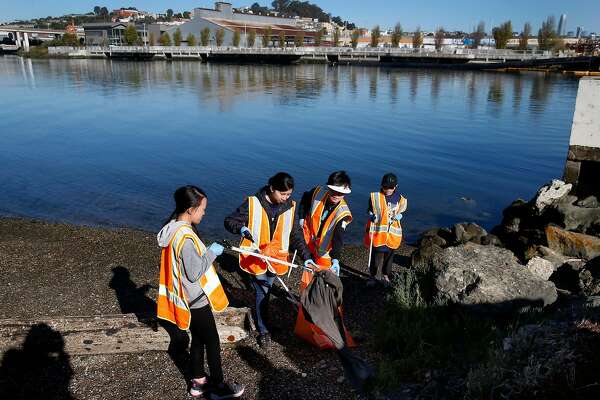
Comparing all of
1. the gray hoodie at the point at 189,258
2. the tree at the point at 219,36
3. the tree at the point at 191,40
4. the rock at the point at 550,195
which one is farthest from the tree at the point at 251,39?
the gray hoodie at the point at 189,258

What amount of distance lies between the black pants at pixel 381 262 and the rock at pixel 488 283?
4.36 ft

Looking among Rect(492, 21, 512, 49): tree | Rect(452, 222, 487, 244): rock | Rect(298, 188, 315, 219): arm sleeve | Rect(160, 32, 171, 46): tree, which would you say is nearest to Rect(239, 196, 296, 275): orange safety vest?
Rect(298, 188, 315, 219): arm sleeve

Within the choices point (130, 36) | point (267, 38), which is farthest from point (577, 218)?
point (130, 36)

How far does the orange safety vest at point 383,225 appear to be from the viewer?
7.36m

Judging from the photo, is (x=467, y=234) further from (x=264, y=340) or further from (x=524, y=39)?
(x=524, y=39)

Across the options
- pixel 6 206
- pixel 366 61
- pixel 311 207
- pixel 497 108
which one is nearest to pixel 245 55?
pixel 366 61

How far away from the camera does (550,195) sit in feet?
39.1

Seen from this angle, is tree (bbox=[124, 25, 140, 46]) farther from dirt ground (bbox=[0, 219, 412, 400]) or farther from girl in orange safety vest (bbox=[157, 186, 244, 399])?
girl in orange safety vest (bbox=[157, 186, 244, 399])

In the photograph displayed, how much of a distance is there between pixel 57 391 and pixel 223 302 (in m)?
2.06

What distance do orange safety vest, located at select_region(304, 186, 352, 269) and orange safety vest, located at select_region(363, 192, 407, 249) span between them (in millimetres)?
1069

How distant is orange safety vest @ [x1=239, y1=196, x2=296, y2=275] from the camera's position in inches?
213

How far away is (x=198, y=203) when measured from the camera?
418 centimetres

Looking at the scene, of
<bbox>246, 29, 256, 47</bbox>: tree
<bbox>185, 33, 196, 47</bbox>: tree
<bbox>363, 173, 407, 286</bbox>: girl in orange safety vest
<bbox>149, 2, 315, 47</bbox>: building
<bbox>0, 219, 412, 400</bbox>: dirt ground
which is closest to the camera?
→ <bbox>0, 219, 412, 400</bbox>: dirt ground

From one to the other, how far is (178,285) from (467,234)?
801 centimetres
